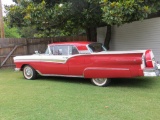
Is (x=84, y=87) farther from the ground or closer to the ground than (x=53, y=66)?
closer to the ground

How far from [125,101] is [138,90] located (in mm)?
1185

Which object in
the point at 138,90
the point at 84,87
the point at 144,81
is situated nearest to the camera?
the point at 138,90

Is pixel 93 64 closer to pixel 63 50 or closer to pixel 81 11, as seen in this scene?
pixel 63 50

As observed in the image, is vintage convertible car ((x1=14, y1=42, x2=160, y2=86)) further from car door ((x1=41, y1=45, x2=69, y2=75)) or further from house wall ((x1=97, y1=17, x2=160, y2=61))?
house wall ((x1=97, y1=17, x2=160, y2=61))

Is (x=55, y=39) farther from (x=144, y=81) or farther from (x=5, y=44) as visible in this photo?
(x=144, y=81)

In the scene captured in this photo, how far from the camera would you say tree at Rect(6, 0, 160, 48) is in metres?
7.27

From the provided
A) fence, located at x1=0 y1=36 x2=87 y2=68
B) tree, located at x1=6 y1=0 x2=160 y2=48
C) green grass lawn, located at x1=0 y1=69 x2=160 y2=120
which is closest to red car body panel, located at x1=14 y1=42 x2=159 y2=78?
green grass lawn, located at x1=0 y1=69 x2=160 y2=120

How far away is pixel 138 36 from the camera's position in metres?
10.2

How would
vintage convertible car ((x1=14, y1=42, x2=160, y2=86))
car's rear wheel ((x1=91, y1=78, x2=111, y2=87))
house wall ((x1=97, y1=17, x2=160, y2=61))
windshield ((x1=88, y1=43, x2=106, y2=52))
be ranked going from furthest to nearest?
house wall ((x1=97, y1=17, x2=160, y2=61)), windshield ((x1=88, y1=43, x2=106, y2=52)), car's rear wheel ((x1=91, y1=78, x2=111, y2=87)), vintage convertible car ((x1=14, y1=42, x2=160, y2=86))

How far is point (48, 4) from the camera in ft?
32.0

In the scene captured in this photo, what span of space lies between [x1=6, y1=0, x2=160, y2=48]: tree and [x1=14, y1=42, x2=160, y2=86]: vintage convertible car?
1.34m

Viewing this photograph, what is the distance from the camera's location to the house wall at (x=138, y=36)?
9.36m

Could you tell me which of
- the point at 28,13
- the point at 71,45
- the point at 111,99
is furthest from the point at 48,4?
the point at 111,99

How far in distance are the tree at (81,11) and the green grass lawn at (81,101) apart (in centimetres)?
226
